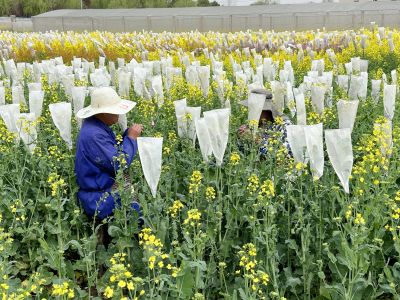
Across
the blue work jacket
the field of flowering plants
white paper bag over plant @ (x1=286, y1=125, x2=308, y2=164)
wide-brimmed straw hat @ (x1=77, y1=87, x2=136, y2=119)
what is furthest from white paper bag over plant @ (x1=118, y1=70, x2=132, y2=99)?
white paper bag over plant @ (x1=286, y1=125, x2=308, y2=164)

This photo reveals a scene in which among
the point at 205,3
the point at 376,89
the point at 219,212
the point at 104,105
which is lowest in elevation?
the point at 219,212

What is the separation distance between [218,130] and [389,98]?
2077 mm

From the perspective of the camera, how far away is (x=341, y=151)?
3822 mm

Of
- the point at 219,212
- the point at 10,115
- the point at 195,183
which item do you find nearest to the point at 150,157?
the point at 195,183

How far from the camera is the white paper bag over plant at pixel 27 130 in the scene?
15.9 ft

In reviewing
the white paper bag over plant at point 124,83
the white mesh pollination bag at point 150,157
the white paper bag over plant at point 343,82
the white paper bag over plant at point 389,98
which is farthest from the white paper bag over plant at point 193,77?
the white mesh pollination bag at point 150,157

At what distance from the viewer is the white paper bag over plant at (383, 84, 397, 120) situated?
212 inches

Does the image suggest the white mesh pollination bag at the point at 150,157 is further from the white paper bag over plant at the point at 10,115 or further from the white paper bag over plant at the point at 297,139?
the white paper bag over plant at the point at 10,115

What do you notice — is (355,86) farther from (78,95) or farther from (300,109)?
(78,95)

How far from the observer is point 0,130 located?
17.8 ft

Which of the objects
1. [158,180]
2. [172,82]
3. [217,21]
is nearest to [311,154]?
[158,180]

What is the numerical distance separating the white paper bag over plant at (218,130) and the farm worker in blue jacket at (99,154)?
0.65m

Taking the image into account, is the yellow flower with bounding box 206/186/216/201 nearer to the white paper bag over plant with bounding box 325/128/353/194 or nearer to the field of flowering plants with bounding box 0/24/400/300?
the field of flowering plants with bounding box 0/24/400/300

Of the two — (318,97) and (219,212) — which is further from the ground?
(318,97)
